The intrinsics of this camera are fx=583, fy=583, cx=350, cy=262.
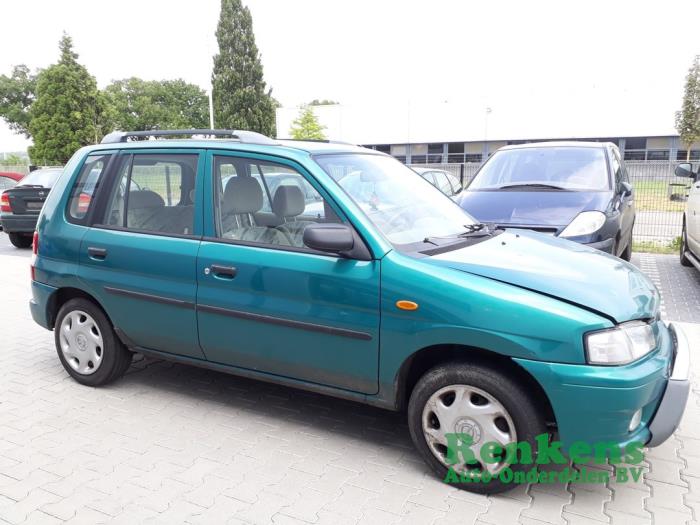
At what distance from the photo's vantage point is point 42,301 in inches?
179

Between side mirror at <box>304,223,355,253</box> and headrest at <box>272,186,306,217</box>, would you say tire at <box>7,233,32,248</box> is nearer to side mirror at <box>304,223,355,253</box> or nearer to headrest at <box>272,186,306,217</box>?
headrest at <box>272,186,306,217</box>

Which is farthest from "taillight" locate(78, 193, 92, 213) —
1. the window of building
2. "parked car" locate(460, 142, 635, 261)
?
the window of building

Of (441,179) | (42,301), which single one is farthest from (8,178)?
(42,301)

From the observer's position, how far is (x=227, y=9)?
39.7 m

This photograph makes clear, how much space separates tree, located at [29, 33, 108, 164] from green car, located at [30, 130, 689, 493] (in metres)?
34.3

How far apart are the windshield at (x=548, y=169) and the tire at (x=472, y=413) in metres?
4.29

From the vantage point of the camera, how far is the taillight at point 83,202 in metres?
4.34

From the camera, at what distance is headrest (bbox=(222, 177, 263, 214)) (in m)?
3.75

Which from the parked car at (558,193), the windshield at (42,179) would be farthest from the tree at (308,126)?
the parked car at (558,193)

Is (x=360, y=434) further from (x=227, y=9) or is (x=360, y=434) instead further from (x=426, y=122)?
(x=426, y=122)

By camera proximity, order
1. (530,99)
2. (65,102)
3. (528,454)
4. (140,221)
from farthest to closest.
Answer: (530,99) < (65,102) < (140,221) < (528,454)

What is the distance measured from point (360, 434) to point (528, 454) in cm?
121

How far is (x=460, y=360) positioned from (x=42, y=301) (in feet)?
11.0

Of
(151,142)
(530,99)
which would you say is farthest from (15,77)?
(151,142)
